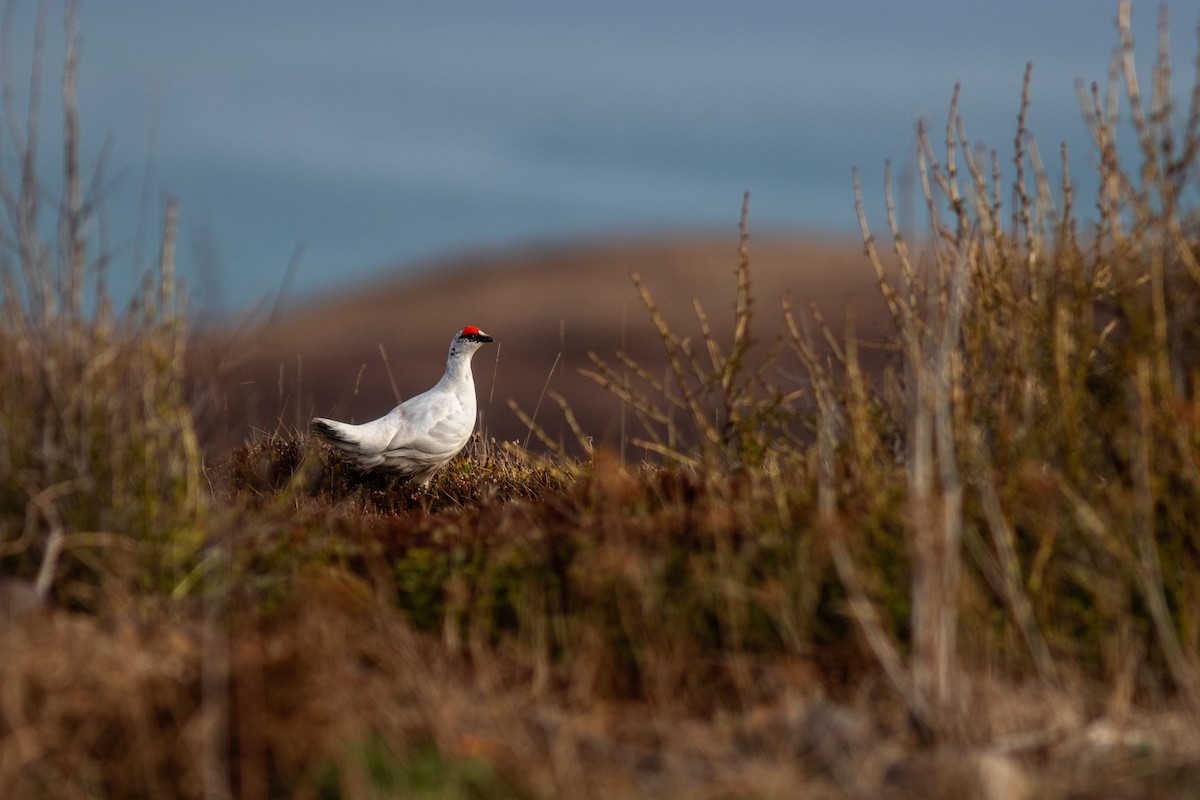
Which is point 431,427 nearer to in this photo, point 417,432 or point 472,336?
point 417,432

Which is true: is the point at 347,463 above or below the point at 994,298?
below

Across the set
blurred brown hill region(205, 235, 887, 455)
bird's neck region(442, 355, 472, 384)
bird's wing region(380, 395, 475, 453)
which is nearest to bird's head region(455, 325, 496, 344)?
bird's neck region(442, 355, 472, 384)

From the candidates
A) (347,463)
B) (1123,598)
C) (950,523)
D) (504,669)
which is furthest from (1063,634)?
(347,463)

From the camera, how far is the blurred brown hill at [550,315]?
1644 inches

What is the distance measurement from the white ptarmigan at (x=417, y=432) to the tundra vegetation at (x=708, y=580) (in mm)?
890

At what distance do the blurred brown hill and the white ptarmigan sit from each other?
1018 inches

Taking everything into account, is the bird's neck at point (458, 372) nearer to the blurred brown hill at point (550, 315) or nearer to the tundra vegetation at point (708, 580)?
the tundra vegetation at point (708, 580)

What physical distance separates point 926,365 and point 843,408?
4.04ft

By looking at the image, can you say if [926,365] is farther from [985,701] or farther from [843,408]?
[985,701]

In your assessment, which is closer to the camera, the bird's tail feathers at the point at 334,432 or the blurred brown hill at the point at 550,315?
the bird's tail feathers at the point at 334,432

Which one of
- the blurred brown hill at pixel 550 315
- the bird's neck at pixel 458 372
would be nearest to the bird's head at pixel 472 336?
the bird's neck at pixel 458 372

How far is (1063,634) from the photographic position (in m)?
4.99

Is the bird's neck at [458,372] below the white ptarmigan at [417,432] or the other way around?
the other way around

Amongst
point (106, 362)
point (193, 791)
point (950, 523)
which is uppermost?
point (106, 362)
